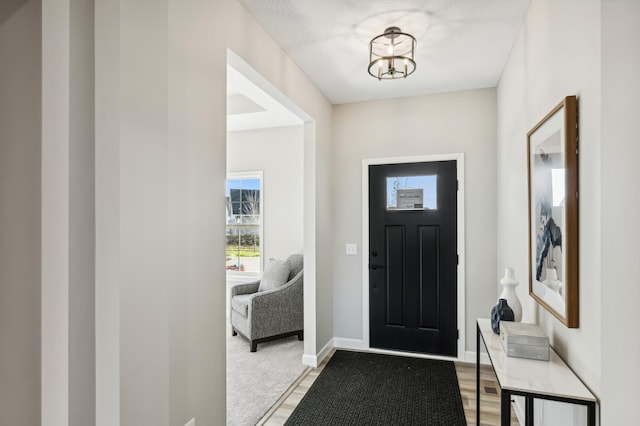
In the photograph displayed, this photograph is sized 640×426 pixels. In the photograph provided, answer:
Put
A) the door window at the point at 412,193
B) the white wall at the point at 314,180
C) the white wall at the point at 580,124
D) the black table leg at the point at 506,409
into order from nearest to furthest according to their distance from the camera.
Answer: the white wall at the point at 580,124, the black table leg at the point at 506,409, the white wall at the point at 314,180, the door window at the point at 412,193

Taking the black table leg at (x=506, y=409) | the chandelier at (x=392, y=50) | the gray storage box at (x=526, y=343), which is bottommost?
the black table leg at (x=506, y=409)

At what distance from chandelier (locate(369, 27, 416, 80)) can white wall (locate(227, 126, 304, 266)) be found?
87.5 inches

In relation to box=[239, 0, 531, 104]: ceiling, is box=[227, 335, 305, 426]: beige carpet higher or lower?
lower

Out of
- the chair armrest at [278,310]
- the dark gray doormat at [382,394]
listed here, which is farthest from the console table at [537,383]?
the chair armrest at [278,310]

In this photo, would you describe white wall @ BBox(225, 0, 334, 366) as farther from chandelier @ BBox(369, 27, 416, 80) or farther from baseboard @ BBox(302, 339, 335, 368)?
chandelier @ BBox(369, 27, 416, 80)

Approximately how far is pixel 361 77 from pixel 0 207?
278cm

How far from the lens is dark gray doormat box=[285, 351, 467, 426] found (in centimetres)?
245

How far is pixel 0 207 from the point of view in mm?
1180

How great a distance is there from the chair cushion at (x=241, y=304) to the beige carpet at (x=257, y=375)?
370 mm

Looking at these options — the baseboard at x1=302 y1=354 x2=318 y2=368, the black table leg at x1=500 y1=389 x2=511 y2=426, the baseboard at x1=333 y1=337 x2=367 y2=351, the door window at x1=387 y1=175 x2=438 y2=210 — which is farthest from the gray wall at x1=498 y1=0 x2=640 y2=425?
the baseboard at x1=333 y1=337 x2=367 y2=351

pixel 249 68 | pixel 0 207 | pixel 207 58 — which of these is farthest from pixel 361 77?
pixel 0 207

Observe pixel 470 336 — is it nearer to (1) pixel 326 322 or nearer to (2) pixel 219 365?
(1) pixel 326 322

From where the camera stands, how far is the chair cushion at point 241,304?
383cm

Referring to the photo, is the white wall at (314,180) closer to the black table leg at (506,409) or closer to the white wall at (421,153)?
the white wall at (421,153)
